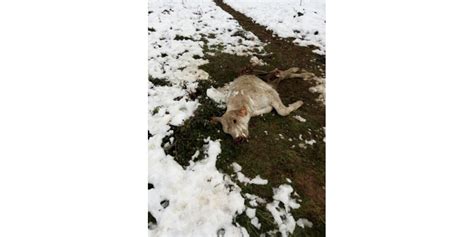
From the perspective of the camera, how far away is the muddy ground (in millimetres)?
3947

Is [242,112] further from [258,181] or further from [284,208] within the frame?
[284,208]

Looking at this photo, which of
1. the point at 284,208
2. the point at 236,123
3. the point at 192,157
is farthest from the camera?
the point at 236,123

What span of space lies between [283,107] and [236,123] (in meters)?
1.26

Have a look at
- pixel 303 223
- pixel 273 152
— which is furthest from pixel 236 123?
pixel 303 223

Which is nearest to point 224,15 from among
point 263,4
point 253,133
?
Answer: point 263,4

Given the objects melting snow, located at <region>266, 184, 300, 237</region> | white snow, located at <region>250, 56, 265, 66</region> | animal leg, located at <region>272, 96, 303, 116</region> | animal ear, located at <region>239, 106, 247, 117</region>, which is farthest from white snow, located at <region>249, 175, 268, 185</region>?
white snow, located at <region>250, 56, 265, 66</region>

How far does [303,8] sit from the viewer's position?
44.5ft

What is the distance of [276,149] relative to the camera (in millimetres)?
4906

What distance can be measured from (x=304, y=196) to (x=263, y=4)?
12.8 meters

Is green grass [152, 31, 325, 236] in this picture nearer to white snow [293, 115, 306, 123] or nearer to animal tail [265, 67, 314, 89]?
white snow [293, 115, 306, 123]

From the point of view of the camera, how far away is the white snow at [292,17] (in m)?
10.3

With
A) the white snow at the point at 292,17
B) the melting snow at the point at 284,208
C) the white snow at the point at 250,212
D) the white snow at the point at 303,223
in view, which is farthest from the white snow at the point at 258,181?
the white snow at the point at 292,17

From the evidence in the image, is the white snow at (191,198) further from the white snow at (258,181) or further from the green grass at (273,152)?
the white snow at (258,181)

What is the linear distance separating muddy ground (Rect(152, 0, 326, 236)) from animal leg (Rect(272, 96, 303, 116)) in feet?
0.28
